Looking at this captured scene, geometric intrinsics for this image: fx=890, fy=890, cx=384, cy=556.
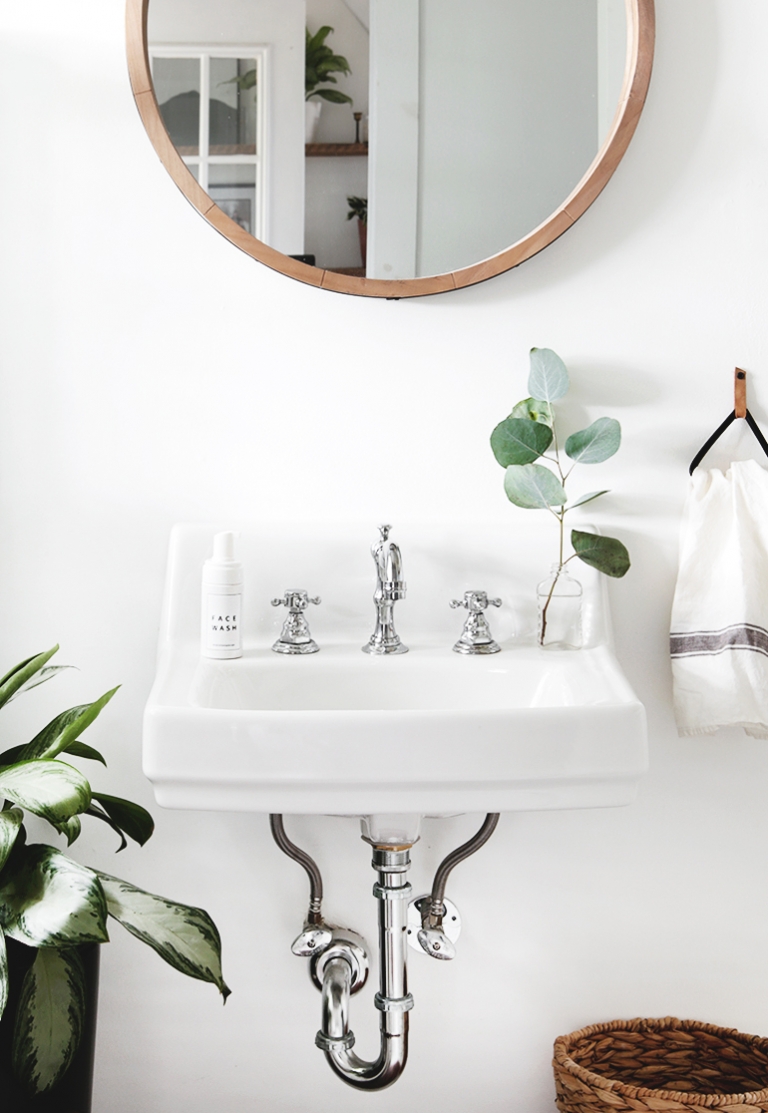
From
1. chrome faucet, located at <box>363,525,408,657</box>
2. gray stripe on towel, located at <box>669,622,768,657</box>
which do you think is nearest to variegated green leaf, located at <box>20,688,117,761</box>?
chrome faucet, located at <box>363,525,408,657</box>

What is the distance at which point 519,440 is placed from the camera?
1110mm

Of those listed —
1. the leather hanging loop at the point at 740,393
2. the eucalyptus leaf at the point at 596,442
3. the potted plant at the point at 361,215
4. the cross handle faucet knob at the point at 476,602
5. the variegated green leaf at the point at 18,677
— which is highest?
the potted plant at the point at 361,215

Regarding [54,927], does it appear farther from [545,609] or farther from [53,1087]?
[545,609]

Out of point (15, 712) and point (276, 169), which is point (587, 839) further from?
point (276, 169)

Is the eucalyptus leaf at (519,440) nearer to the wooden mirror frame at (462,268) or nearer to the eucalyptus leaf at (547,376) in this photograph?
the eucalyptus leaf at (547,376)

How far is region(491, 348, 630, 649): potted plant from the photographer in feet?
3.58

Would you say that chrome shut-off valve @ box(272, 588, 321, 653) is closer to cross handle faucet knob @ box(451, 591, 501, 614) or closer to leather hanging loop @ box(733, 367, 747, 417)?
cross handle faucet knob @ box(451, 591, 501, 614)

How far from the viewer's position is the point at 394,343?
1157mm

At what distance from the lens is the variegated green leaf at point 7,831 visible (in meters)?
0.78

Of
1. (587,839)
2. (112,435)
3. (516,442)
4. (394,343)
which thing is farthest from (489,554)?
(112,435)

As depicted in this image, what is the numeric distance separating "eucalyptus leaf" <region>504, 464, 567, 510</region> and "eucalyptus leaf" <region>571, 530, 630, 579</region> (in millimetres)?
50

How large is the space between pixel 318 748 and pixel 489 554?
1.39 ft

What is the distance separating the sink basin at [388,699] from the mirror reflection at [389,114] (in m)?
0.38

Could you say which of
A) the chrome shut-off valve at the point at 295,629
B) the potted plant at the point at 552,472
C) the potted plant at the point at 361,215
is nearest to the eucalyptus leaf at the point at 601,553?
the potted plant at the point at 552,472
